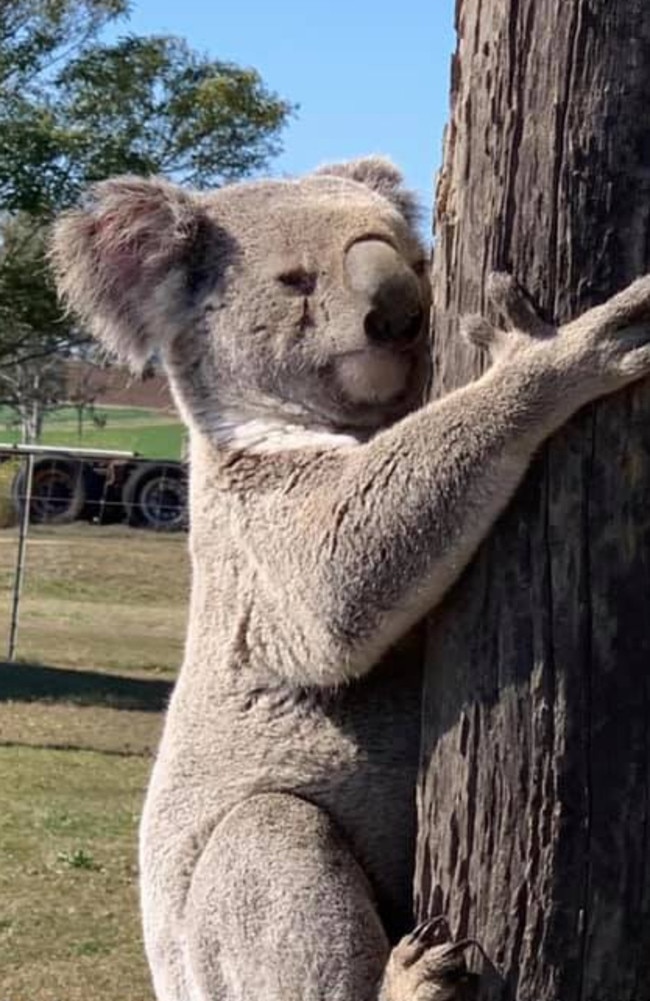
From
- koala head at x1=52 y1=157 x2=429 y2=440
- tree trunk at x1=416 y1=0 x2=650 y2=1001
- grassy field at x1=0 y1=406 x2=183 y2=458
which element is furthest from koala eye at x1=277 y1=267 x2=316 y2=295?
grassy field at x1=0 y1=406 x2=183 y2=458

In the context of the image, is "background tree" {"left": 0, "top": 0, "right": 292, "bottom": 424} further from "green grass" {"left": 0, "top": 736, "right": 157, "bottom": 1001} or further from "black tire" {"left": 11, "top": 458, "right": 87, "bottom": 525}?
"black tire" {"left": 11, "top": 458, "right": 87, "bottom": 525}

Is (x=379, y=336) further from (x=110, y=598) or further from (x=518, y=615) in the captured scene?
(x=110, y=598)

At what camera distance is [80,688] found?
1741 cm

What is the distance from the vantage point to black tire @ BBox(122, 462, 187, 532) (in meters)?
32.1

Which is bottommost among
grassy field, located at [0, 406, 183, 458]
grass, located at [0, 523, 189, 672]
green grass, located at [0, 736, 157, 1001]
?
green grass, located at [0, 736, 157, 1001]

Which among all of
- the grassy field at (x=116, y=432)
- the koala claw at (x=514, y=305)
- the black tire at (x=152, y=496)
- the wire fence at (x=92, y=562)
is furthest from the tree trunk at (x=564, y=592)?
the grassy field at (x=116, y=432)

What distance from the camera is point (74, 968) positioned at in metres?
7.55

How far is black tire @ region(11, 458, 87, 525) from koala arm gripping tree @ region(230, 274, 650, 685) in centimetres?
2932

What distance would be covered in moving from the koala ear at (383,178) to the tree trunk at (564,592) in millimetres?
845

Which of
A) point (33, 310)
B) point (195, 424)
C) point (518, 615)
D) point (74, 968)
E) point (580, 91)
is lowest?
point (74, 968)

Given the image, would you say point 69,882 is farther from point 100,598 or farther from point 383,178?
point 100,598

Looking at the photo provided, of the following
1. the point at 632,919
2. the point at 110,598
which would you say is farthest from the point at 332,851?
the point at 110,598

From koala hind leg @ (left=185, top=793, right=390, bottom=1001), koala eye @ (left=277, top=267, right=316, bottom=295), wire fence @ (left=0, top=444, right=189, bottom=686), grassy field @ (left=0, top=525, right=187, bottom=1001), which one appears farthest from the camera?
wire fence @ (left=0, top=444, right=189, bottom=686)

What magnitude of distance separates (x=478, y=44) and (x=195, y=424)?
922 millimetres
